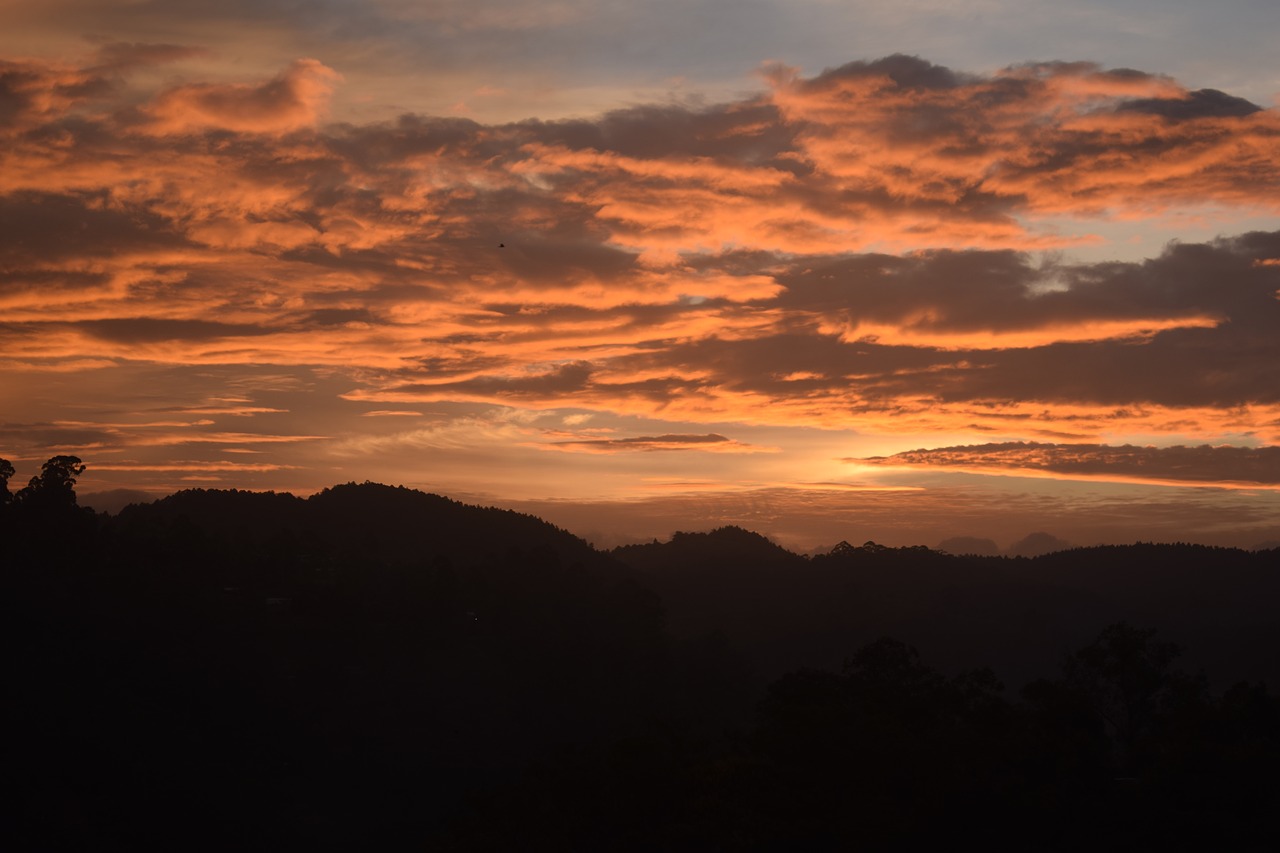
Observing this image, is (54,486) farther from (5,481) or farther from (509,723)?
(509,723)

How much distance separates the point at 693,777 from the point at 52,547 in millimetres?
108908

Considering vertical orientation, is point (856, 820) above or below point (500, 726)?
above

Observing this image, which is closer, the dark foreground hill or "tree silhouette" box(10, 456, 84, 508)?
the dark foreground hill

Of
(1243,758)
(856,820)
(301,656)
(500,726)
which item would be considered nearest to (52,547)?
(301,656)

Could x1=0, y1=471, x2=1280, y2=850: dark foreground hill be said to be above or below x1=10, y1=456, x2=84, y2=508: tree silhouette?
below

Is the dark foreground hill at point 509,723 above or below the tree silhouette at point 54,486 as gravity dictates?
below

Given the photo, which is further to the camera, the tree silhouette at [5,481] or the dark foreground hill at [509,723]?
the tree silhouette at [5,481]

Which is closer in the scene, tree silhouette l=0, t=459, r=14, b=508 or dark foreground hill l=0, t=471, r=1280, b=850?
dark foreground hill l=0, t=471, r=1280, b=850

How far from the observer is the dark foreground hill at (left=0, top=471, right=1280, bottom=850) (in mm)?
52719

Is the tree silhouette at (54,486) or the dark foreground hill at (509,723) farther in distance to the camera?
the tree silhouette at (54,486)

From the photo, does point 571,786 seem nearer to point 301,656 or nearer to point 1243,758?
point 1243,758

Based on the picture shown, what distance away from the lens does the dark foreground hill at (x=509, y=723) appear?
52719 millimetres

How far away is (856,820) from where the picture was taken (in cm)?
5178

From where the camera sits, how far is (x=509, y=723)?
134500 millimetres
